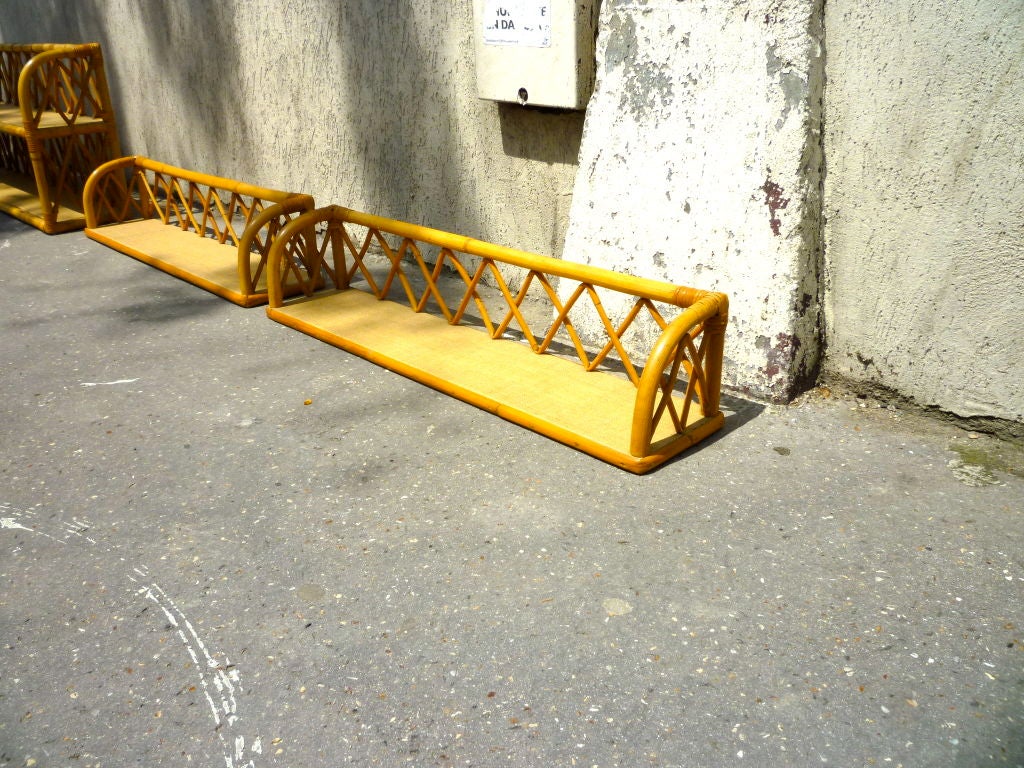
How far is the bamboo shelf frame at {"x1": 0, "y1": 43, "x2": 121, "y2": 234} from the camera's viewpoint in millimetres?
6148

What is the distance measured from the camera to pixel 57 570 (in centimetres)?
267

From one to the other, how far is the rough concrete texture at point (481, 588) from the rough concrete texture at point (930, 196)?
0.85ft

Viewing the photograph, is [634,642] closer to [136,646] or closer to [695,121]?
[136,646]

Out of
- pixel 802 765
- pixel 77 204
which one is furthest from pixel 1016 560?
pixel 77 204

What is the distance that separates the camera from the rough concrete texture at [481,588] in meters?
2.08

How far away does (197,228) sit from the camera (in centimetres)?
595

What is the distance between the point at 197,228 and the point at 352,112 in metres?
1.35

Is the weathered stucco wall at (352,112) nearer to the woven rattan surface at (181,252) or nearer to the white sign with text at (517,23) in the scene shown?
the white sign with text at (517,23)

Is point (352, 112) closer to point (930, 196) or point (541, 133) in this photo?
point (541, 133)

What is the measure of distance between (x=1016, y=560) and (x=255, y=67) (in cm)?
535

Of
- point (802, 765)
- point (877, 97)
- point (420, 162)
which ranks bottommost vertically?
point (802, 765)

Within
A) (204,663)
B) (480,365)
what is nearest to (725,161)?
(480,365)

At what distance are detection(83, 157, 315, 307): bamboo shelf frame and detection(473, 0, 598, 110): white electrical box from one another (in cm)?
118

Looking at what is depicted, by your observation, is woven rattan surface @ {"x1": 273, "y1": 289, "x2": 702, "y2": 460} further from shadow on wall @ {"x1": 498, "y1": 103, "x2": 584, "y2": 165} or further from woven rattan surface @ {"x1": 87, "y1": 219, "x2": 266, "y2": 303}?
shadow on wall @ {"x1": 498, "y1": 103, "x2": 584, "y2": 165}
